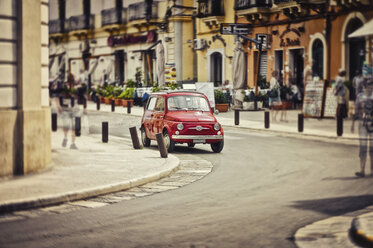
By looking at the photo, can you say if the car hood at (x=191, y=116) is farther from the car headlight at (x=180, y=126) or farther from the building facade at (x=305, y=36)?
the building facade at (x=305, y=36)

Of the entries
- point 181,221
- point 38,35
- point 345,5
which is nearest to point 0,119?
point 38,35

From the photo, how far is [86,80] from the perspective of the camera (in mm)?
51344

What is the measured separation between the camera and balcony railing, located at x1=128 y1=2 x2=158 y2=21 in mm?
42656

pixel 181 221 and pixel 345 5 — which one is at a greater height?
pixel 345 5

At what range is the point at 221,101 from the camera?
30609 mm

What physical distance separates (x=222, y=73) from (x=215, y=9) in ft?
11.8

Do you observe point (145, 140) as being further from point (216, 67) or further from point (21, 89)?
point (216, 67)

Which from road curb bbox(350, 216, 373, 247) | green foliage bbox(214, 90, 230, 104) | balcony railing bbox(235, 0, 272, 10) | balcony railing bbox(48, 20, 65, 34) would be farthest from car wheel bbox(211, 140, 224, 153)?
balcony railing bbox(48, 20, 65, 34)

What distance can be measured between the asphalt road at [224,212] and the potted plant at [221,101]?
16.4 metres

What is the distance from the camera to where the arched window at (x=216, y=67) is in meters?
39.9

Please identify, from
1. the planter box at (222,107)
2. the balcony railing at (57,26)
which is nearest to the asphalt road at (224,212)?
the planter box at (222,107)

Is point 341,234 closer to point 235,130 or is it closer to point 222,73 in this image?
point 235,130

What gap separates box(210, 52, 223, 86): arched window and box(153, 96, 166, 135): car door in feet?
75.0

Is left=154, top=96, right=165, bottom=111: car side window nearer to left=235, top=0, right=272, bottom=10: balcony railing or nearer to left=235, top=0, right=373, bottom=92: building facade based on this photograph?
left=235, top=0, right=373, bottom=92: building facade
